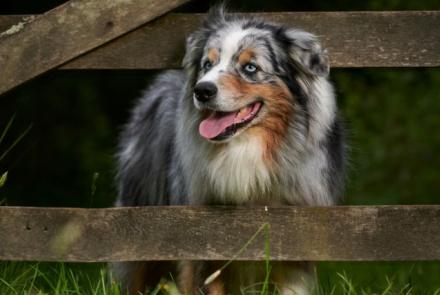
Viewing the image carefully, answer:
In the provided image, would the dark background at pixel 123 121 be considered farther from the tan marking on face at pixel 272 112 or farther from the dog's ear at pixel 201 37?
the tan marking on face at pixel 272 112

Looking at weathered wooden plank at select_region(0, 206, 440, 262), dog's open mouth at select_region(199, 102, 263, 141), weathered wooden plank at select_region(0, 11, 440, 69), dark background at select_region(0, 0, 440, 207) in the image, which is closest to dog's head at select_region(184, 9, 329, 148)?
dog's open mouth at select_region(199, 102, 263, 141)

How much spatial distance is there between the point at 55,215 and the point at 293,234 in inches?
37.3

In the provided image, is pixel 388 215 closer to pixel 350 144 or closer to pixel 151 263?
pixel 350 144

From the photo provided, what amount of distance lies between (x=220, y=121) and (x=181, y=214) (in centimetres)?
64

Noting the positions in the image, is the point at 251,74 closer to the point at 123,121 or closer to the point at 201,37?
the point at 201,37

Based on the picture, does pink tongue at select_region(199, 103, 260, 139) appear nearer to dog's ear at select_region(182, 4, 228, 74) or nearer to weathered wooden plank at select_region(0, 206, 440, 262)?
dog's ear at select_region(182, 4, 228, 74)

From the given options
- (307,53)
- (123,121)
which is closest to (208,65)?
(307,53)

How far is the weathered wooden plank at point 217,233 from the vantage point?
3.94m

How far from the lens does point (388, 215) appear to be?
155 inches

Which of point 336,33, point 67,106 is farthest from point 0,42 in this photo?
point 67,106

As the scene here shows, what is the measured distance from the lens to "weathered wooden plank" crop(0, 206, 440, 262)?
394 centimetres

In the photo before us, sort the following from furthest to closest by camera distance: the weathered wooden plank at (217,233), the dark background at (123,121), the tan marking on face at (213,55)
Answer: the dark background at (123,121) < the tan marking on face at (213,55) < the weathered wooden plank at (217,233)

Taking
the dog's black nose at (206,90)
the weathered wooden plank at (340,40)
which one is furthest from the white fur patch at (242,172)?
the weathered wooden plank at (340,40)

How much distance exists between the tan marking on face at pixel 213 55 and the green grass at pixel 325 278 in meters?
1.03
